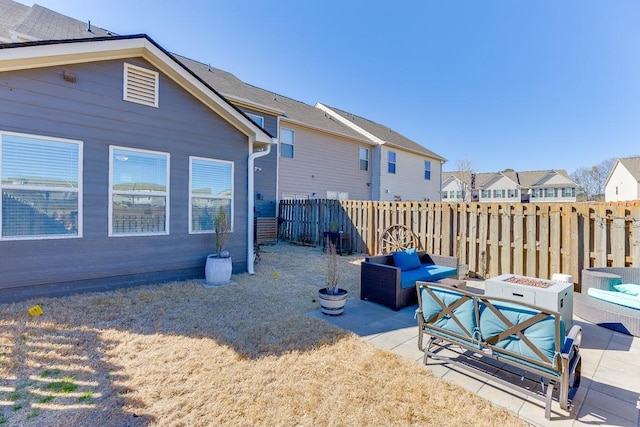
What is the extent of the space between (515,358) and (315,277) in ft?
16.2

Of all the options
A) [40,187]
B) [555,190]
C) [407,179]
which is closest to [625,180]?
[555,190]

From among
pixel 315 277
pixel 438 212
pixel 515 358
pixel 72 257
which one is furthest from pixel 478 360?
pixel 72 257

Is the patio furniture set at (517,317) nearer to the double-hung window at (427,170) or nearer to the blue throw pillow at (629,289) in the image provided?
the blue throw pillow at (629,289)

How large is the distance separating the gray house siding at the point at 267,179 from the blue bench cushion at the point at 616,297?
10.9m

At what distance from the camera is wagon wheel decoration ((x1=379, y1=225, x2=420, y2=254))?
8.41 metres

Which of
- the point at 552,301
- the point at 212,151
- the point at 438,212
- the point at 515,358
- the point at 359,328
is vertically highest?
the point at 212,151

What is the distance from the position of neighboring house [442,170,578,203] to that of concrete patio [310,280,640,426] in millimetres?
42144

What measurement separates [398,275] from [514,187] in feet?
164

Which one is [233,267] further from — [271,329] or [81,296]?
[271,329]

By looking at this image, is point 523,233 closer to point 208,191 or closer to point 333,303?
point 333,303

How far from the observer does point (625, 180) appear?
109 feet

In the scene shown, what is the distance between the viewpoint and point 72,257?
5.09 metres

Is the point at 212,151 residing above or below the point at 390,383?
above

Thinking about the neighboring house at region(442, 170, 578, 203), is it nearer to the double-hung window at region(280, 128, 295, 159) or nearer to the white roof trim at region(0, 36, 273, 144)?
the double-hung window at region(280, 128, 295, 159)
